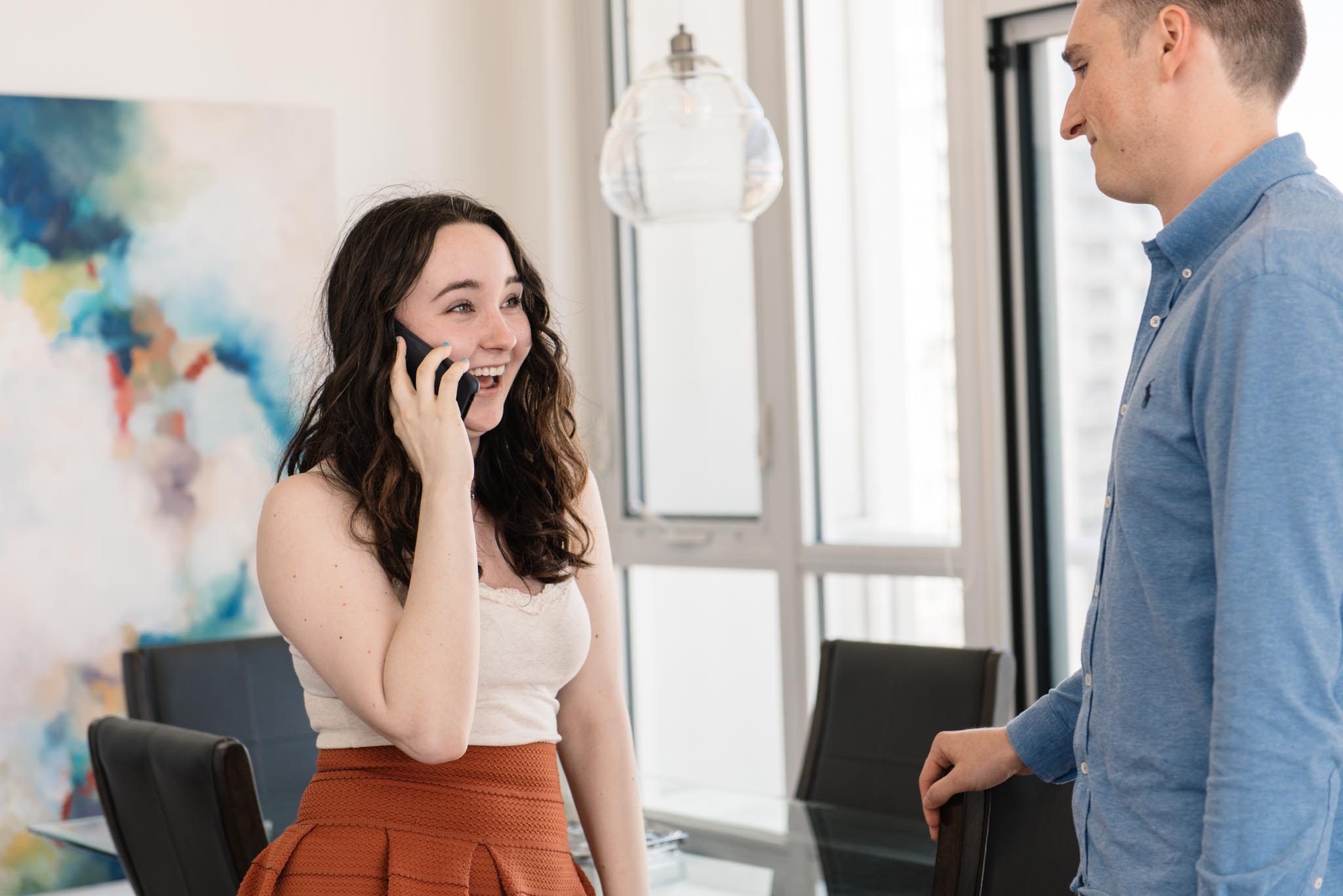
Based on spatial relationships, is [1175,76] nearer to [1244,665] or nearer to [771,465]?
[1244,665]

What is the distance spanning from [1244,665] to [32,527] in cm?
319

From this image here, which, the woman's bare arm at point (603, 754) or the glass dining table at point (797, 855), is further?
the glass dining table at point (797, 855)

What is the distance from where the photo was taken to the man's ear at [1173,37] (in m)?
1.17

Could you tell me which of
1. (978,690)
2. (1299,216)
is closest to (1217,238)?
(1299,216)

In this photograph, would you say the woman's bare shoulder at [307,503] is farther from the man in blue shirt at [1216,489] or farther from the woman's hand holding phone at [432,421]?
the man in blue shirt at [1216,489]

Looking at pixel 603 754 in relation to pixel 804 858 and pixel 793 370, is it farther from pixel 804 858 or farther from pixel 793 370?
pixel 793 370

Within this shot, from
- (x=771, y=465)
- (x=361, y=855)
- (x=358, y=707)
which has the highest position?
(x=771, y=465)

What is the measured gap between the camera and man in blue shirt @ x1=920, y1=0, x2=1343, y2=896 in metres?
1.04

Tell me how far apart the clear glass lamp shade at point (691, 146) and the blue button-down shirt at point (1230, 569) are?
4.66 feet

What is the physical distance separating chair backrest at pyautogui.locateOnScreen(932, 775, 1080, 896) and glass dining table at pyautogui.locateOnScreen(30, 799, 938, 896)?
36cm

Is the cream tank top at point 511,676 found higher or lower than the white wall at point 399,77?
lower

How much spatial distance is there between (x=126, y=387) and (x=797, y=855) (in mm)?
2308

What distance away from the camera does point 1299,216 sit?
1104 mm

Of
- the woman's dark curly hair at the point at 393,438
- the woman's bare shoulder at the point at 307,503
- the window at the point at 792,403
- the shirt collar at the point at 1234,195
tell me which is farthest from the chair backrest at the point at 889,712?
the shirt collar at the point at 1234,195
